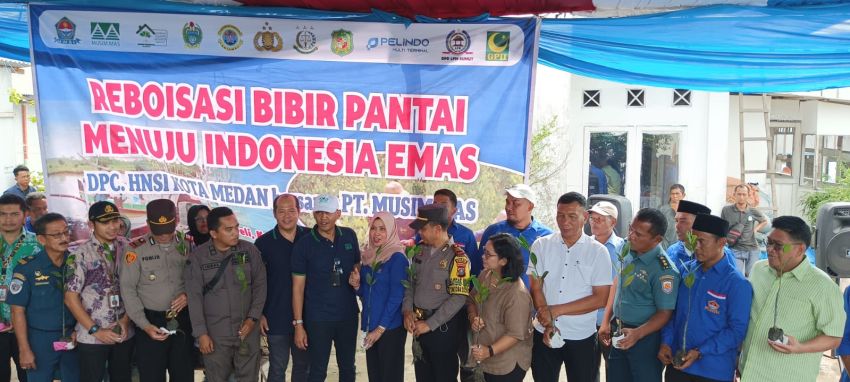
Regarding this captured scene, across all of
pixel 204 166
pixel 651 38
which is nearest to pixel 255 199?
pixel 204 166

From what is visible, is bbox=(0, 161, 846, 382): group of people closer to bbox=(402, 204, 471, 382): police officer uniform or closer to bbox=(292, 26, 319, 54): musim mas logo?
bbox=(402, 204, 471, 382): police officer uniform

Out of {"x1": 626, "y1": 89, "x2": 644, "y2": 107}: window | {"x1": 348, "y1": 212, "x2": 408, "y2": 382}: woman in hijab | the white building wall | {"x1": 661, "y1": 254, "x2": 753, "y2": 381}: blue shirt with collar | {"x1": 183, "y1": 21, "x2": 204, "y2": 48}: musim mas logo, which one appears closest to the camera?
{"x1": 661, "y1": 254, "x2": 753, "y2": 381}: blue shirt with collar

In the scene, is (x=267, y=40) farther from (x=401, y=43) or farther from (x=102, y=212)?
(x=102, y=212)

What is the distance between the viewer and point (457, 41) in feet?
13.9

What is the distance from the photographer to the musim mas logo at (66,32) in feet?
14.4

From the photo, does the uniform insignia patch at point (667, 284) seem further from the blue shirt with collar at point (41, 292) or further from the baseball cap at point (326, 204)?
the blue shirt with collar at point (41, 292)

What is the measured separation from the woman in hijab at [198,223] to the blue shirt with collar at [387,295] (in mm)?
1173

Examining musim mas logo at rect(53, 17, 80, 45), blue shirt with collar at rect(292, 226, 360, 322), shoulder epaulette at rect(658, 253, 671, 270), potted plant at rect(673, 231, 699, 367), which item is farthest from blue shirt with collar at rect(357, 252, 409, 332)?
musim mas logo at rect(53, 17, 80, 45)

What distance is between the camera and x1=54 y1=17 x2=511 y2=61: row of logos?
4.24 m

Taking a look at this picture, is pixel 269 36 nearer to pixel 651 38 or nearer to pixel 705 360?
pixel 651 38

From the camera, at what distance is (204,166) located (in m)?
4.51

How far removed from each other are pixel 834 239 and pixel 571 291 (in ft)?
14.3

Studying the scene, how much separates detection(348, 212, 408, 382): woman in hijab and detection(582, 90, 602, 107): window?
641 centimetres

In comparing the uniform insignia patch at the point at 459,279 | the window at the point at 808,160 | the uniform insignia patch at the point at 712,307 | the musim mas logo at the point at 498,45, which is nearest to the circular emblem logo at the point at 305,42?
the musim mas logo at the point at 498,45
